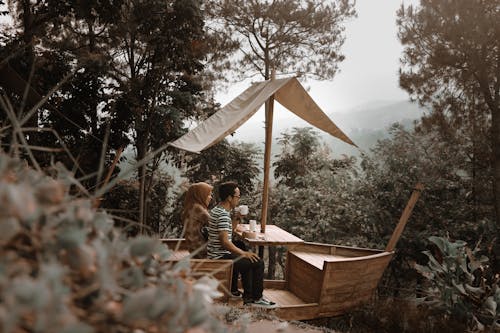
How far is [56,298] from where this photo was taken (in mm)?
370

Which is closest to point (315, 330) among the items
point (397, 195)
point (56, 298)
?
point (56, 298)

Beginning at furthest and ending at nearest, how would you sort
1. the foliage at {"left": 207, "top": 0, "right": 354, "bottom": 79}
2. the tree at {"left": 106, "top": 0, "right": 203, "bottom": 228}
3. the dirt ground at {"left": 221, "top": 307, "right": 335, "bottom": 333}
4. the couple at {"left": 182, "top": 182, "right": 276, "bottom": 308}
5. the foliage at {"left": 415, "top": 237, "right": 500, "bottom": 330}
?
the foliage at {"left": 207, "top": 0, "right": 354, "bottom": 79}
the tree at {"left": 106, "top": 0, "right": 203, "bottom": 228}
the foliage at {"left": 415, "top": 237, "right": 500, "bottom": 330}
the couple at {"left": 182, "top": 182, "right": 276, "bottom": 308}
the dirt ground at {"left": 221, "top": 307, "right": 335, "bottom": 333}

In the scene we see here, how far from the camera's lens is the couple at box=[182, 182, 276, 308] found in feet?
11.6

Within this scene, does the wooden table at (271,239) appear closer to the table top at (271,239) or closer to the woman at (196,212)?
the table top at (271,239)

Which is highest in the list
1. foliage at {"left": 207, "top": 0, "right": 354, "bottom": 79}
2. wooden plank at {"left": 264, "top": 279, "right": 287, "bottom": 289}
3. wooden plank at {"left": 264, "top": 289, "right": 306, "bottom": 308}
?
foliage at {"left": 207, "top": 0, "right": 354, "bottom": 79}

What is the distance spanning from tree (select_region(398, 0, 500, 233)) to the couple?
4.33 meters

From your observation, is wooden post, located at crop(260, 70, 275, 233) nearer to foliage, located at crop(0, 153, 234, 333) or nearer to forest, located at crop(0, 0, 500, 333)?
forest, located at crop(0, 0, 500, 333)

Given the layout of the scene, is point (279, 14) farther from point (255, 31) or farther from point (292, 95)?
point (292, 95)

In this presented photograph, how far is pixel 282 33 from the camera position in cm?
1112

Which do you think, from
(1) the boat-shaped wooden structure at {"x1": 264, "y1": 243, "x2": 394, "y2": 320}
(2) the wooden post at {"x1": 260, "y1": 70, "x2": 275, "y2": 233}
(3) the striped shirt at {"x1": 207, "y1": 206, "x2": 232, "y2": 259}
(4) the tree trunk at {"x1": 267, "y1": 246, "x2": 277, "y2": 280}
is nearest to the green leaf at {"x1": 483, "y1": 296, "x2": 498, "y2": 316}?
(1) the boat-shaped wooden structure at {"x1": 264, "y1": 243, "x2": 394, "y2": 320}

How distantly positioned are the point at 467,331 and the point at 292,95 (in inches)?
105

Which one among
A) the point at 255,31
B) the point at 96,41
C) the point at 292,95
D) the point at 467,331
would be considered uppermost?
the point at 255,31

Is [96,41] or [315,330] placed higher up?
[96,41]

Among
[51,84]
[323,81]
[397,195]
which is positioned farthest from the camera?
[323,81]
